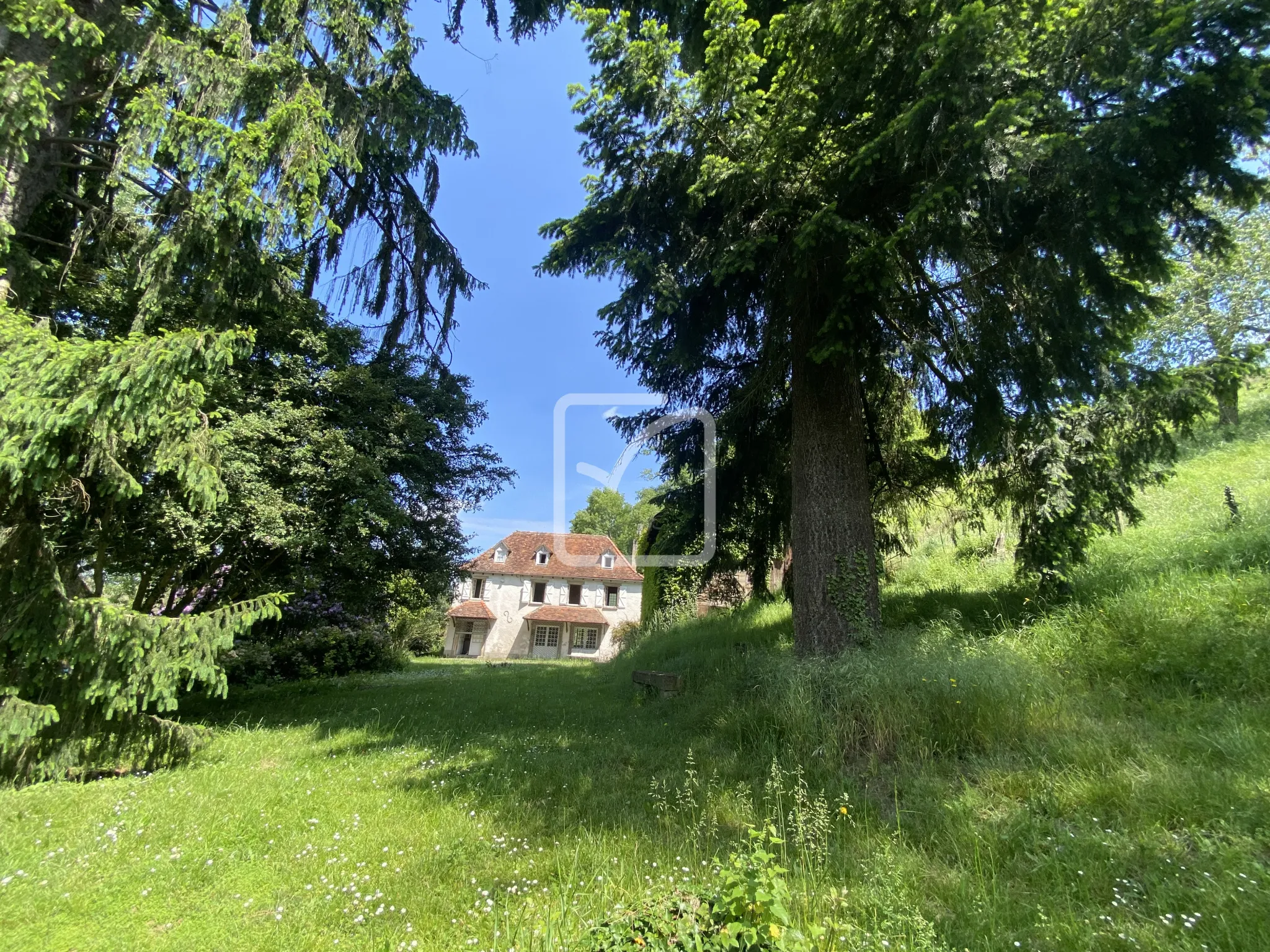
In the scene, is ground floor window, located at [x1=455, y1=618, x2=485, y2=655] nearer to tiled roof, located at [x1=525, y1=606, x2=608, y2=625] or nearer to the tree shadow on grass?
tiled roof, located at [x1=525, y1=606, x2=608, y2=625]

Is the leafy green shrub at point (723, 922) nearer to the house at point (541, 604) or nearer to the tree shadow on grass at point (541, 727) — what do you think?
the tree shadow on grass at point (541, 727)

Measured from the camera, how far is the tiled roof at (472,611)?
87.3 feet

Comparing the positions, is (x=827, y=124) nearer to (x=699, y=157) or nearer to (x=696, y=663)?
(x=699, y=157)

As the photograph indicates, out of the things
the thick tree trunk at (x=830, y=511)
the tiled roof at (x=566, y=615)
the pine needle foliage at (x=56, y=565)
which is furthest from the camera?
the tiled roof at (x=566, y=615)

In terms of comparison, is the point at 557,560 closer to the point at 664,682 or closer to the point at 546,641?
the point at 546,641

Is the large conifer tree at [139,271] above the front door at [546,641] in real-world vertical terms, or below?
above

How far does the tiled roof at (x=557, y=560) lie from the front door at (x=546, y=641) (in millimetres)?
2669

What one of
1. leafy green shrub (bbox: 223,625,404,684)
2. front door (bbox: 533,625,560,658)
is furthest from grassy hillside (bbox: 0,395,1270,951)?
front door (bbox: 533,625,560,658)

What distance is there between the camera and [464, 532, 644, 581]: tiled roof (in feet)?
91.1

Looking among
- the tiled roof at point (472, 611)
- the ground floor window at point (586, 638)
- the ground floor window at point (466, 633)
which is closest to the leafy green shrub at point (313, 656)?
the tiled roof at point (472, 611)

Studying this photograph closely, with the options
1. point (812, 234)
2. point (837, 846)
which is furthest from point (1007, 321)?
point (837, 846)

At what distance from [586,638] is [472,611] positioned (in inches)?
243

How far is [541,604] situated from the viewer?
27.8m

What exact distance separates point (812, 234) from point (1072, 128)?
2116 mm
